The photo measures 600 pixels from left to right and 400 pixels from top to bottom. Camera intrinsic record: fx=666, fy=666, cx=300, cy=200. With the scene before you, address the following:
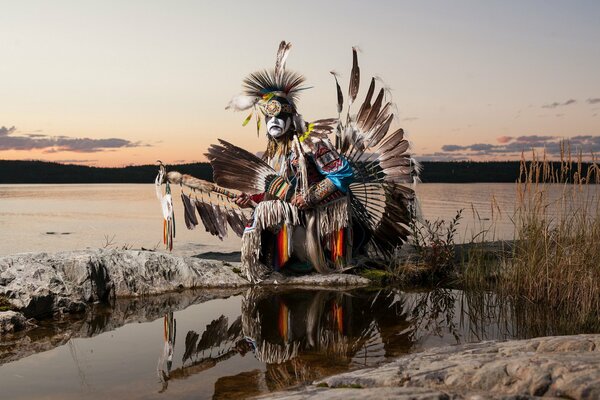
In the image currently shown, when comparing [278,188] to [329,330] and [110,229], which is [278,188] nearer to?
[329,330]

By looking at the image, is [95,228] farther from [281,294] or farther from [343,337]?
[343,337]

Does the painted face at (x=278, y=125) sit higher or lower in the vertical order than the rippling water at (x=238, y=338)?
higher

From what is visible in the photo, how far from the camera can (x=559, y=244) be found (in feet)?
22.8

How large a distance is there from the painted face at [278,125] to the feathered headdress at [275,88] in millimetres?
84

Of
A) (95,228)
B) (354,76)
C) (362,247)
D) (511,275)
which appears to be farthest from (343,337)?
(95,228)

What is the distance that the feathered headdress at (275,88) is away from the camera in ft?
27.5

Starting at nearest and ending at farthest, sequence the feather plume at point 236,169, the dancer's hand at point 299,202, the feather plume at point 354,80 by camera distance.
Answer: the dancer's hand at point 299,202 → the feather plume at point 236,169 → the feather plume at point 354,80

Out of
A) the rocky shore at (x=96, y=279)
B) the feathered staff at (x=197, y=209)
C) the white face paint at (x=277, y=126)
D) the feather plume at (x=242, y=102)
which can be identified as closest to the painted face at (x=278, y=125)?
the white face paint at (x=277, y=126)

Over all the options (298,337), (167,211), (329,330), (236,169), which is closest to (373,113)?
(236,169)

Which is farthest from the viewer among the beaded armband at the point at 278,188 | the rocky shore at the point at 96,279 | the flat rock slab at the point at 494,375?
the beaded armband at the point at 278,188

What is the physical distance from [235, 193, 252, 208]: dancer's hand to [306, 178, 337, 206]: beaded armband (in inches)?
35.1

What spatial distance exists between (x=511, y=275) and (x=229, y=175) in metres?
3.61

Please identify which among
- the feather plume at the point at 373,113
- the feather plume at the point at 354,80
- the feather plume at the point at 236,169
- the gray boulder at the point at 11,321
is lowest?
the gray boulder at the point at 11,321

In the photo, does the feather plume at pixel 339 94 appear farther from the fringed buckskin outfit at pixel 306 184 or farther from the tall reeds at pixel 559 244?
the tall reeds at pixel 559 244
